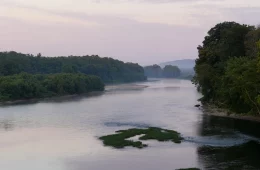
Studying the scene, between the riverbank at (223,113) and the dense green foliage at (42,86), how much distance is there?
40.2 meters

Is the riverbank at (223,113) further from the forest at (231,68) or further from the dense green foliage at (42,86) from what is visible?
the dense green foliage at (42,86)

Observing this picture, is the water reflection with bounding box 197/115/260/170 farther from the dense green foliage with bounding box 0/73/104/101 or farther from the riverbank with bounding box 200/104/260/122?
the dense green foliage with bounding box 0/73/104/101

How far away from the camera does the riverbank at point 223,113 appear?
1773 inches

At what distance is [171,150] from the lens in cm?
3180

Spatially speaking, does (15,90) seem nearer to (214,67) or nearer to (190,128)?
(214,67)

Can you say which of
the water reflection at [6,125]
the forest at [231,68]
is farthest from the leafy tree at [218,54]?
the water reflection at [6,125]

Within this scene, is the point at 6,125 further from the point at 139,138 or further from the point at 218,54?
the point at 218,54

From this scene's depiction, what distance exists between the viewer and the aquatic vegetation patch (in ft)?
112

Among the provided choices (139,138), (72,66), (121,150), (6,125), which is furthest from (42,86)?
(121,150)

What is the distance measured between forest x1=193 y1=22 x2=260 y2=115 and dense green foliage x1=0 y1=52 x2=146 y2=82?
5840cm

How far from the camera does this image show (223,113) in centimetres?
5072

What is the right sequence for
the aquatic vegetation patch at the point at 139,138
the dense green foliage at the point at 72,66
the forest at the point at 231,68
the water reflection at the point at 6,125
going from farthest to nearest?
the dense green foliage at the point at 72,66 < the water reflection at the point at 6,125 < the forest at the point at 231,68 < the aquatic vegetation patch at the point at 139,138

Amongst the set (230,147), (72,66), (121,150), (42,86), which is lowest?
(121,150)

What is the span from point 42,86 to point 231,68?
57.1 meters
